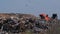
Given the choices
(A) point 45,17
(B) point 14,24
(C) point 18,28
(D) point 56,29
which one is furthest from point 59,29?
(A) point 45,17

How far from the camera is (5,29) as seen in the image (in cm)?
898

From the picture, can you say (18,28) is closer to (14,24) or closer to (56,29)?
(14,24)

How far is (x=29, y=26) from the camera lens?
8875 mm

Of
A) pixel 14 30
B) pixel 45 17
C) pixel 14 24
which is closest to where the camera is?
pixel 14 30

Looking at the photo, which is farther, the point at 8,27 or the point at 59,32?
the point at 8,27

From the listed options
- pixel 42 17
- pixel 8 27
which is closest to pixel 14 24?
pixel 8 27

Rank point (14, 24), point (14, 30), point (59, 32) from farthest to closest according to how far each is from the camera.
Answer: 1. point (14, 24)
2. point (14, 30)
3. point (59, 32)

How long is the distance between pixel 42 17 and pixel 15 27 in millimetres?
3849

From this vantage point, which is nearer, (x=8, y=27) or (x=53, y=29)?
(x=53, y=29)

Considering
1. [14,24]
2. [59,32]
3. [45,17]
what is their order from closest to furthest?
[59,32], [14,24], [45,17]

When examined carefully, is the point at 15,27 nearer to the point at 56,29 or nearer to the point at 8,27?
the point at 8,27

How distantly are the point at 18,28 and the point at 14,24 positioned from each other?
1.88 ft

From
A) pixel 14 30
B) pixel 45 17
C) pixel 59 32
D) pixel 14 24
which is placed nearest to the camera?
pixel 59 32

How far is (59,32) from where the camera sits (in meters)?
5.39
